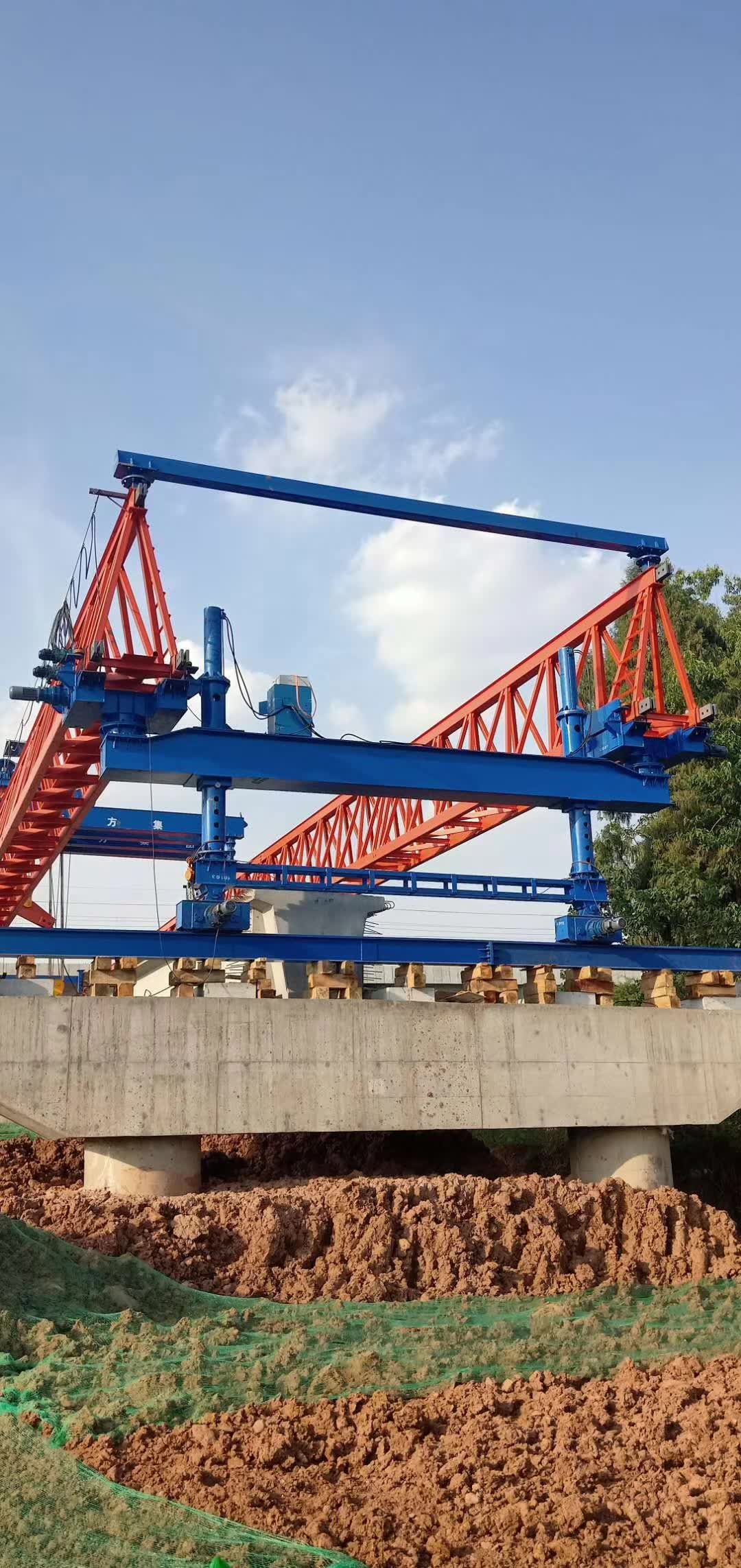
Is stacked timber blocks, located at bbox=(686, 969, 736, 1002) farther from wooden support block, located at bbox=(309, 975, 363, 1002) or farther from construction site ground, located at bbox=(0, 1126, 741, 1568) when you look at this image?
wooden support block, located at bbox=(309, 975, 363, 1002)

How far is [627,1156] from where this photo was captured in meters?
13.6

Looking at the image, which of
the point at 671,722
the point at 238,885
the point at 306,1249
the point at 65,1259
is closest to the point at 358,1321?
the point at 306,1249

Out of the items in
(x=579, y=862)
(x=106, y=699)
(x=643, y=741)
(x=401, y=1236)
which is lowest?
(x=401, y=1236)

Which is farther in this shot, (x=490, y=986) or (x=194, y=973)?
(x=490, y=986)

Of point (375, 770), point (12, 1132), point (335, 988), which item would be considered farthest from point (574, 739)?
point (12, 1132)

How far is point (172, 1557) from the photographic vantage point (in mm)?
4785

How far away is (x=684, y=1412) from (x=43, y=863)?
17.3 m

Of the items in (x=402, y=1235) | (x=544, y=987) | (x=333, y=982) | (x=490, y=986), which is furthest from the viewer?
(x=490, y=986)

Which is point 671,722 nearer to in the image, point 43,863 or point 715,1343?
point 715,1343

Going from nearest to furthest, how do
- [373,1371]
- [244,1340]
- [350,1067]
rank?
[373,1371]
[244,1340]
[350,1067]

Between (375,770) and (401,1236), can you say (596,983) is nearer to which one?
(375,770)

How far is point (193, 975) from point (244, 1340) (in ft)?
17.3

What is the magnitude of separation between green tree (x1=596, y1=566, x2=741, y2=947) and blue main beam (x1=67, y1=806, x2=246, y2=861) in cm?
800

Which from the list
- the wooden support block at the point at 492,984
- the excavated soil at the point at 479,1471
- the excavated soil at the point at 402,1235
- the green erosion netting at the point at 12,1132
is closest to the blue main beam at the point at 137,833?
the green erosion netting at the point at 12,1132
